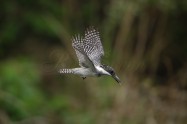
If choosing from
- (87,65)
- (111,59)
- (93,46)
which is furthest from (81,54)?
(111,59)

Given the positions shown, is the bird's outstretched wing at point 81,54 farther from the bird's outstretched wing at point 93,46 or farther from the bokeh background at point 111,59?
the bokeh background at point 111,59

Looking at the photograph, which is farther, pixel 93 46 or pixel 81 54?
pixel 93 46

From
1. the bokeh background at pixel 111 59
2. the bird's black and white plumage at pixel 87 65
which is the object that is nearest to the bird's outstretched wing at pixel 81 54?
the bird's black and white plumage at pixel 87 65

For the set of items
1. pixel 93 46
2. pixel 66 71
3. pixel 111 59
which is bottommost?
pixel 66 71

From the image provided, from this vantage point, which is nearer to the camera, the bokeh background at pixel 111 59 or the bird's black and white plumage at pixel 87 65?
the bird's black and white plumage at pixel 87 65

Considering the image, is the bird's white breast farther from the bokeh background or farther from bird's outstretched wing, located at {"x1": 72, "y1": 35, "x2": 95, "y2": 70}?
the bokeh background

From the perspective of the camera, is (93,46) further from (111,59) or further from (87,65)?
(111,59)
